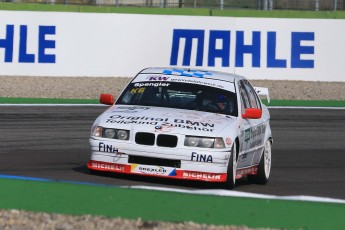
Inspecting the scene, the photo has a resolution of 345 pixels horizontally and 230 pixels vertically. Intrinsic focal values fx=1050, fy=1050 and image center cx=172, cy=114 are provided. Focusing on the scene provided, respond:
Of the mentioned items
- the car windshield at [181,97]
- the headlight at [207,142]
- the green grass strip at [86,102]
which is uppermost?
the car windshield at [181,97]

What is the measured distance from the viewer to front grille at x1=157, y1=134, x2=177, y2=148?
35.9ft

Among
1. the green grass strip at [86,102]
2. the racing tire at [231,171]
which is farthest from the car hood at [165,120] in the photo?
the green grass strip at [86,102]

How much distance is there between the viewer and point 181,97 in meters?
12.1

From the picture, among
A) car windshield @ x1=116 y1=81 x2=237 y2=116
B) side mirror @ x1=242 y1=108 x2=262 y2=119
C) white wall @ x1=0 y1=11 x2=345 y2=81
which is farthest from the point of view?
white wall @ x1=0 y1=11 x2=345 y2=81

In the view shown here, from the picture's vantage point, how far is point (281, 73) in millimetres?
25484

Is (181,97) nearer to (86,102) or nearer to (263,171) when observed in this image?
(263,171)

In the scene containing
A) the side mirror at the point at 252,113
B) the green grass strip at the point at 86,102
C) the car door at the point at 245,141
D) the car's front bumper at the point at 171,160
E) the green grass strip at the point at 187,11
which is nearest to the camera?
the car's front bumper at the point at 171,160

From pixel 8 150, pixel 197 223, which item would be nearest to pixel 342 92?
pixel 8 150

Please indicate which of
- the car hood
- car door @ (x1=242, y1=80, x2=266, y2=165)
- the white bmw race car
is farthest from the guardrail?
the car hood

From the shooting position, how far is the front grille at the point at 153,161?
35.8 ft

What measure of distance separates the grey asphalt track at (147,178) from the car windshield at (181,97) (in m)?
→ 0.89

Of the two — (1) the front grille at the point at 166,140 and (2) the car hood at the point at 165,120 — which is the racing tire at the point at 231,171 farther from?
(1) the front grille at the point at 166,140

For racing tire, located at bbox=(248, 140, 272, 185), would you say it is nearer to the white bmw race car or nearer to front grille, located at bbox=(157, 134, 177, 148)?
the white bmw race car

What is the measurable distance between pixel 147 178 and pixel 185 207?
330 cm
